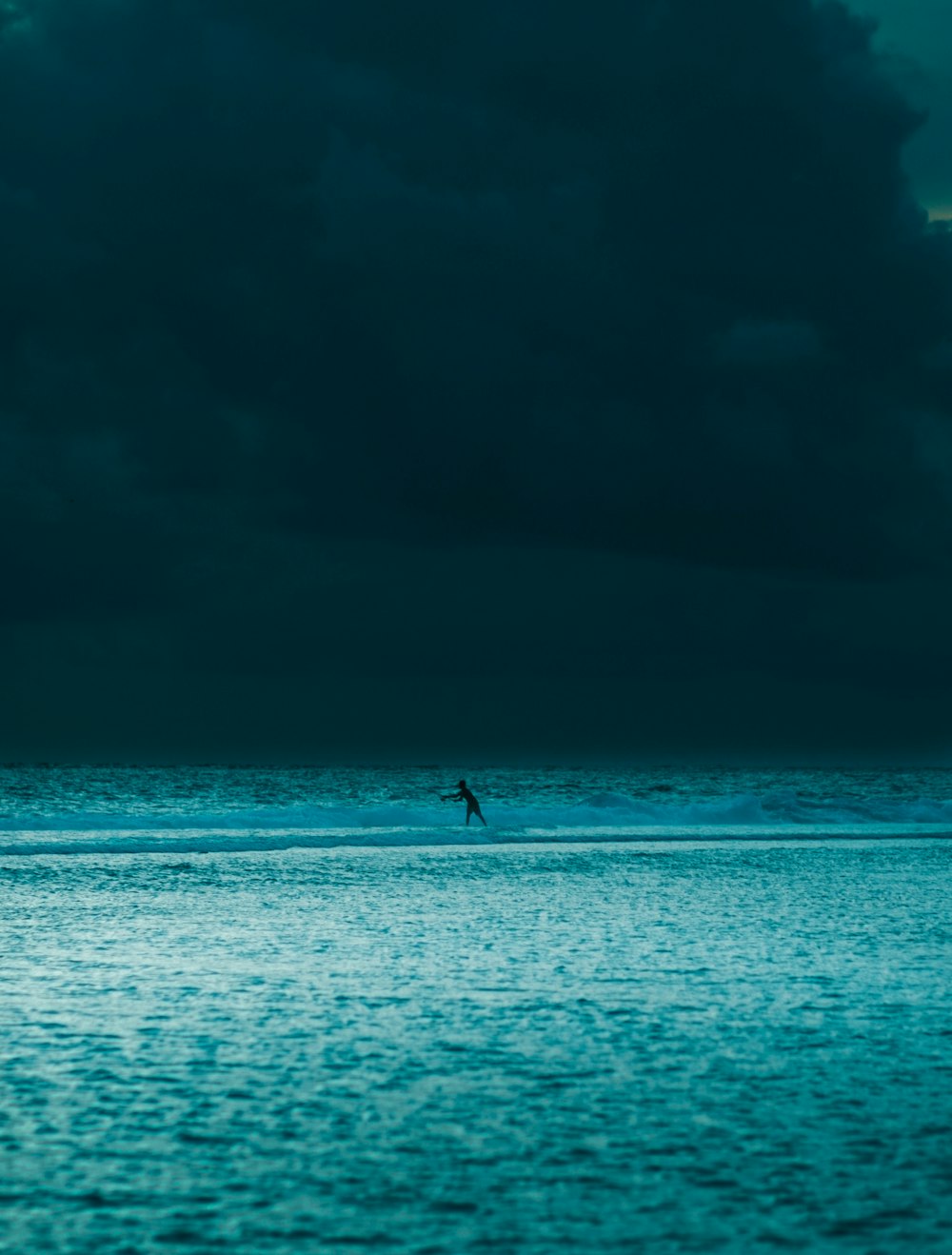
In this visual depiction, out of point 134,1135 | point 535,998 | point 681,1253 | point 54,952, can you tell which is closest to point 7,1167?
point 134,1135

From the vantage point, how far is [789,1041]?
36.0ft

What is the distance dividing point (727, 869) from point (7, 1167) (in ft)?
83.3

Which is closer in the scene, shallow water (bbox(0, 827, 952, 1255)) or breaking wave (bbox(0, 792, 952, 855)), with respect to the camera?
shallow water (bbox(0, 827, 952, 1255))

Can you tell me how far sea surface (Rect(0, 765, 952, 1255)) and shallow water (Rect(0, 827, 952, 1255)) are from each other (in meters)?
0.03

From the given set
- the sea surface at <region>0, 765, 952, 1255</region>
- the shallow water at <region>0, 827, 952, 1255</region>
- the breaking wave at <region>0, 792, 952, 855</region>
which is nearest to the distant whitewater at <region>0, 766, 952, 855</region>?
A: the breaking wave at <region>0, 792, 952, 855</region>

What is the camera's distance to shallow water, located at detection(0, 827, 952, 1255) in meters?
6.80

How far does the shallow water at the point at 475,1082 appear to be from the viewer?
6.80 m

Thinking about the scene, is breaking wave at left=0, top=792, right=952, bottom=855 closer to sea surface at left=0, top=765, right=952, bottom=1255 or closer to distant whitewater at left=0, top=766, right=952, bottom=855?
distant whitewater at left=0, top=766, right=952, bottom=855

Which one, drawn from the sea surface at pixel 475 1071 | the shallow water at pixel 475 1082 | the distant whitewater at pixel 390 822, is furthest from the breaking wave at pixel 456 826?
the shallow water at pixel 475 1082

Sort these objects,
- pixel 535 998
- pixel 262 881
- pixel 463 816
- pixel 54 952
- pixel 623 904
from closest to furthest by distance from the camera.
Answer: pixel 535 998 < pixel 54 952 < pixel 623 904 < pixel 262 881 < pixel 463 816

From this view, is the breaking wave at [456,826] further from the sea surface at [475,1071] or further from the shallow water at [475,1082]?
the shallow water at [475,1082]

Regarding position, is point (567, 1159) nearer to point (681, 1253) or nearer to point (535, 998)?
point (681, 1253)

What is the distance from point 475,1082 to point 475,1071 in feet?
0.98

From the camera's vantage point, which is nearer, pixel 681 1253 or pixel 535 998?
pixel 681 1253
